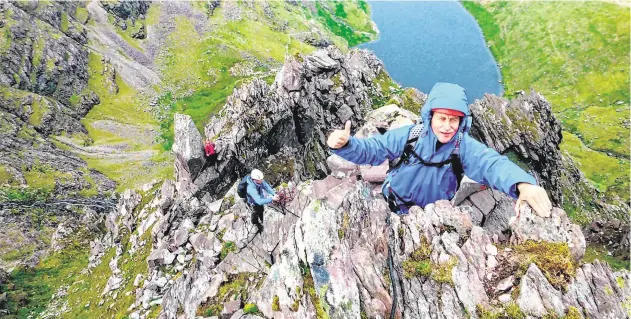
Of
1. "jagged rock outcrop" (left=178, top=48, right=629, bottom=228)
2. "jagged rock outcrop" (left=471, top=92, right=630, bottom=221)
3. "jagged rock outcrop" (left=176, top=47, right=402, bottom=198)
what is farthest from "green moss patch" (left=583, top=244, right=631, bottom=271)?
"jagged rock outcrop" (left=176, top=47, right=402, bottom=198)

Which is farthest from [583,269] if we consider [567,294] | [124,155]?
[124,155]

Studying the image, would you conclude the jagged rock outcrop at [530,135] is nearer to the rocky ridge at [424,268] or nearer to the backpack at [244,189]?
the rocky ridge at [424,268]

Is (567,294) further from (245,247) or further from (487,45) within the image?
(487,45)

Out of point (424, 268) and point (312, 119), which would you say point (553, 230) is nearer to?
point (424, 268)

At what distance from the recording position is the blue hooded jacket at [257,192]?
69.6ft

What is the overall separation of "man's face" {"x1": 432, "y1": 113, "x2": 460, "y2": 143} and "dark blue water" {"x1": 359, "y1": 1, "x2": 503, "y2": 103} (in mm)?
130631

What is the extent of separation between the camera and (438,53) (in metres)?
161

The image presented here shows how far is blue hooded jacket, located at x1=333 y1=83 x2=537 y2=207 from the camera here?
953 cm

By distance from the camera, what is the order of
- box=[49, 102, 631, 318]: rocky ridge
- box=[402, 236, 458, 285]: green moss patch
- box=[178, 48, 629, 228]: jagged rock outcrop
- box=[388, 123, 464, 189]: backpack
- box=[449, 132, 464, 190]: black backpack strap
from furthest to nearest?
box=[178, 48, 629, 228]: jagged rock outcrop < box=[388, 123, 464, 189]: backpack < box=[449, 132, 464, 190]: black backpack strap < box=[402, 236, 458, 285]: green moss patch < box=[49, 102, 631, 318]: rocky ridge

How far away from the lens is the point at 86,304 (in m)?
33.2

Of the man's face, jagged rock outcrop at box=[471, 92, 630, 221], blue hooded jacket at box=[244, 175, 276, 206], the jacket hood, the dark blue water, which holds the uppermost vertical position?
the jacket hood

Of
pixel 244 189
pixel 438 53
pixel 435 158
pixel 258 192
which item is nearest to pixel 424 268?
pixel 435 158

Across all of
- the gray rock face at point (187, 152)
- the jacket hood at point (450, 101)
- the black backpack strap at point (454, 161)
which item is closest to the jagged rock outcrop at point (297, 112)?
the gray rock face at point (187, 152)

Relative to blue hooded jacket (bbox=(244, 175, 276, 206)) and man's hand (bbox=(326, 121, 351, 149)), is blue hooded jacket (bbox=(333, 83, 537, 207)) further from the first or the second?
blue hooded jacket (bbox=(244, 175, 276, 206))
